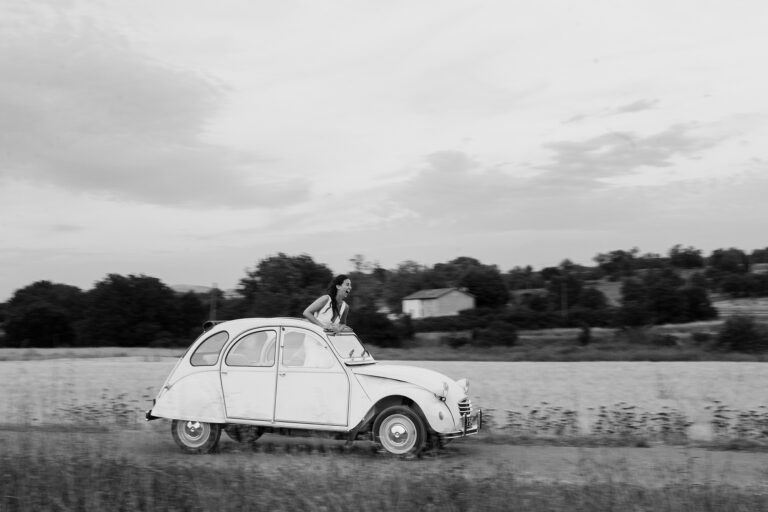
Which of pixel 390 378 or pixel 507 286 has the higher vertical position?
pixel 507 286

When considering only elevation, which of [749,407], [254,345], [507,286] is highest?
[507,286]

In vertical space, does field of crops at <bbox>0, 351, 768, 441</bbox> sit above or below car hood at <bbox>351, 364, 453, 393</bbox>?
below

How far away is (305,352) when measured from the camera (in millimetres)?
11148

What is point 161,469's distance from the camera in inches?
340

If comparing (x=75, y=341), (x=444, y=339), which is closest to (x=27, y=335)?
(x=75, y=341)

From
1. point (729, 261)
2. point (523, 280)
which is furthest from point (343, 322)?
point (729, 261)

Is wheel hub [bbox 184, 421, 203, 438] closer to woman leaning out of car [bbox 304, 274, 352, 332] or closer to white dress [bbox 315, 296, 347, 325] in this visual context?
woman leaning out of car [bbox 304, 274, 352, 332]

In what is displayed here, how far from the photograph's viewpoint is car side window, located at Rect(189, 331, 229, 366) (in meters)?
11.4

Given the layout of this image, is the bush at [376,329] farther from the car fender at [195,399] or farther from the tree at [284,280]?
the car fender at [195,399]

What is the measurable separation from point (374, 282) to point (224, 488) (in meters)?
105

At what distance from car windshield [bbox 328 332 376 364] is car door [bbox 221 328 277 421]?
2.52 ft

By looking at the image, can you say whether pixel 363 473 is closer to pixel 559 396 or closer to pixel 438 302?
pixel 559 396

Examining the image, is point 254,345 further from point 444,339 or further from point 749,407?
point 444,339

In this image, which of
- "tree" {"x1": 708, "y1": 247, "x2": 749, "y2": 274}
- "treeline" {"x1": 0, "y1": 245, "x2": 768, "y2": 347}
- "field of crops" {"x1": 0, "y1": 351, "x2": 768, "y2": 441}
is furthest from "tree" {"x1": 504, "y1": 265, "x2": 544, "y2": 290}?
"field of crops" {"x1": 0, "y1": 351, "x2": 768, "y2": 441}
